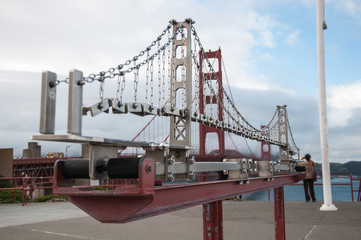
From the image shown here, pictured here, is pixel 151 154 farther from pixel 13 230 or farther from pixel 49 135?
pixel 13 230

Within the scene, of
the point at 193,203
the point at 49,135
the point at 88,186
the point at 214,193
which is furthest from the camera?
the point at 214,193

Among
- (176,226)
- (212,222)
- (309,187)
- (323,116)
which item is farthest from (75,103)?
(309,187)

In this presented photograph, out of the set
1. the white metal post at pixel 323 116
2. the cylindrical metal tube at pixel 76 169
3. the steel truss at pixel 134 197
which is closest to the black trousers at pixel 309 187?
the white metal post at pixel 323 116

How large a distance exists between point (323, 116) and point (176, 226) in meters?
5.34

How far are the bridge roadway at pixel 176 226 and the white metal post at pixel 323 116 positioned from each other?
49cm

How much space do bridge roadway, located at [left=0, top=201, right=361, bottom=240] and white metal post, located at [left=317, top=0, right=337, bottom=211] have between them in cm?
49

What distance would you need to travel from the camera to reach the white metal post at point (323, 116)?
34.7 ft

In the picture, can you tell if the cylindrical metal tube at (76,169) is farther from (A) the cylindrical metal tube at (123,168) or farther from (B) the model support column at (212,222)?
(B) the model support column at (212,222)

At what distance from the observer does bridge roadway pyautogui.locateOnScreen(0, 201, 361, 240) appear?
22.3ft

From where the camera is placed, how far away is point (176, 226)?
8.00 meters

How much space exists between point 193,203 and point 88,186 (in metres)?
0.85

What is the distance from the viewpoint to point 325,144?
10570mm

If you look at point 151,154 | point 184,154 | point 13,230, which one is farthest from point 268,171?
point 13,230

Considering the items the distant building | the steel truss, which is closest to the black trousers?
the steel truss
